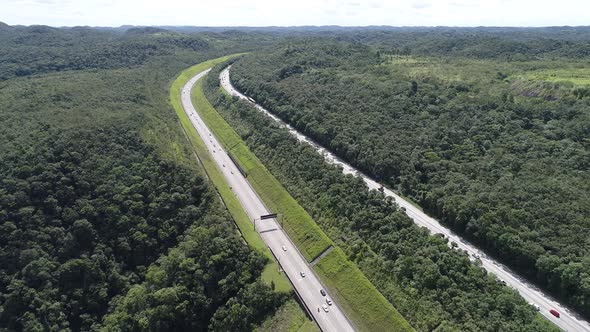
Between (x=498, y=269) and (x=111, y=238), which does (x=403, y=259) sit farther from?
(x=111, y=238)

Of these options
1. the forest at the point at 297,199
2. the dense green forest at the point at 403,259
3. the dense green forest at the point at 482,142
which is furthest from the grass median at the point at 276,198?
the dense green forest at the point at 482,142

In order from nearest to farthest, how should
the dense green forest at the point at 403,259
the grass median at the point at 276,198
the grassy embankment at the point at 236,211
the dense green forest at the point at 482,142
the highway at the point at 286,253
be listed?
the dense green forest at the point at 403,259, the highway at the point at 286,253, the dense green forest at the point at 482,142, the grassy embankment at the point at 236,211, the grass median at the point at 276,198

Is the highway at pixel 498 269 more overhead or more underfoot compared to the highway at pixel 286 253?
more overhead

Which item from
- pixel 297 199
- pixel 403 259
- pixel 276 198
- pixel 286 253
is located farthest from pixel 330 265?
pixel 276 198

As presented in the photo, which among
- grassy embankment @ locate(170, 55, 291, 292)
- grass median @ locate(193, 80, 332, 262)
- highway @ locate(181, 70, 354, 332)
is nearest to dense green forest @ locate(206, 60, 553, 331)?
grass median @ locate(193, 80, 332, 262)

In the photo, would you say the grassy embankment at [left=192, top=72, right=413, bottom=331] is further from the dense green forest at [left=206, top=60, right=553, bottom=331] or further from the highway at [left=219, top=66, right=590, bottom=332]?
the highway at [left=219, top=66, right=590, bottom=332]

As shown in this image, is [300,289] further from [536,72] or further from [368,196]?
[536,72]

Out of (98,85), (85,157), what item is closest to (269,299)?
(85,157)

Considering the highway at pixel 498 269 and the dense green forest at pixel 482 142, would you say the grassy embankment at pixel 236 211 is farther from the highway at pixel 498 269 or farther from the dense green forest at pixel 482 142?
the dense green forest at pixel 482 142
